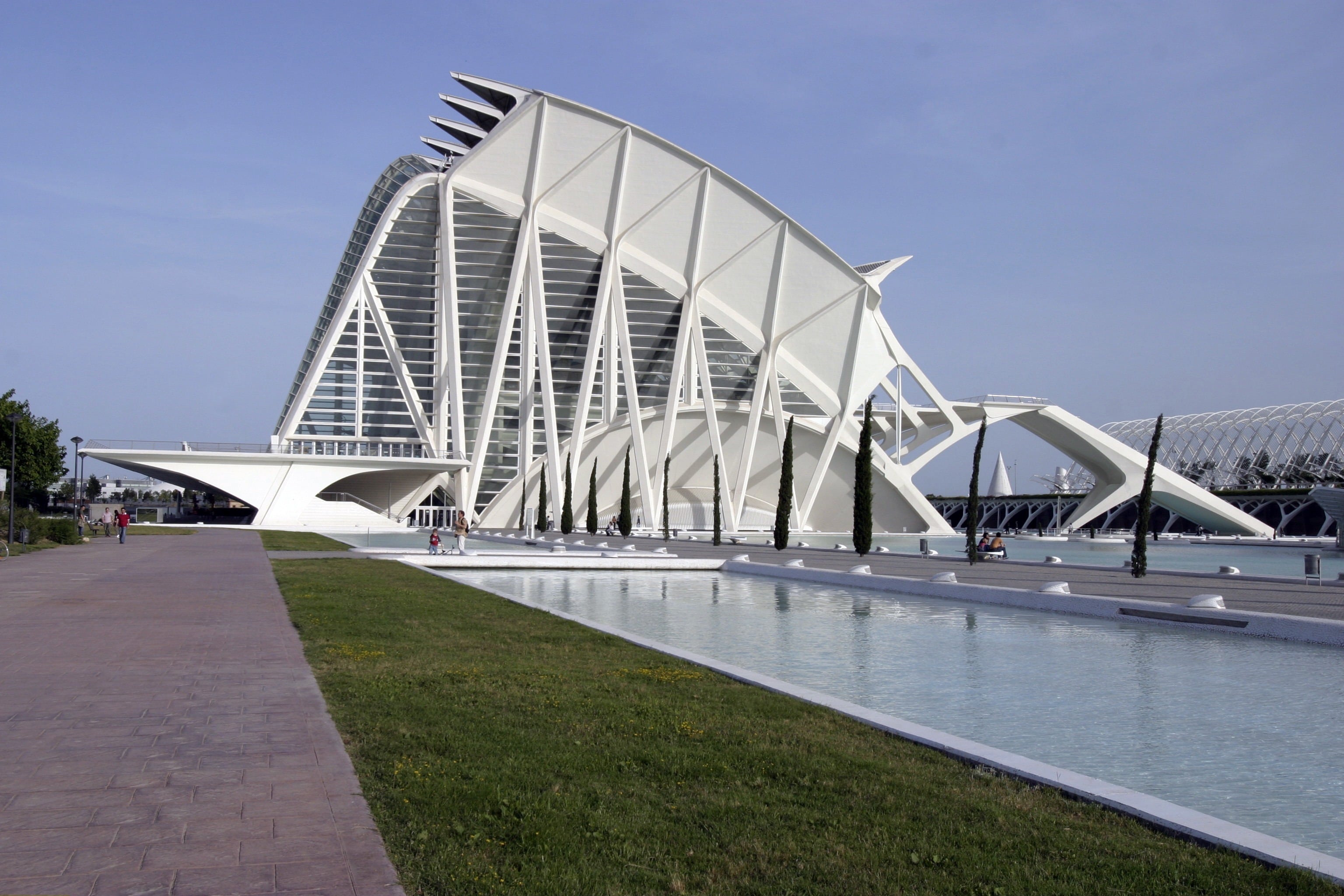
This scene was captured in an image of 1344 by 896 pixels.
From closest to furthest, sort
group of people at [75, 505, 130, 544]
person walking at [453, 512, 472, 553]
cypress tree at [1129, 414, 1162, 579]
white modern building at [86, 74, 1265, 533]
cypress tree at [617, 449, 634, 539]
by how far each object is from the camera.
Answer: cypress tree at [1129, 414, 1162, 579]
person walking at [453, 512, 472, 553]
group of people at [75, 505, 130, 544]
cypress tree at [617, 449, 634, 539]
white modern building at [86, 74, 1265, 533]

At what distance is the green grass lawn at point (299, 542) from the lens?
30.0m

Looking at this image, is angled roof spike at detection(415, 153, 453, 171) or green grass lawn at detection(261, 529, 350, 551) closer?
green grass lawn at detection(261, 529, 350, 551)

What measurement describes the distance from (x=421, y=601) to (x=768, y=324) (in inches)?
1691

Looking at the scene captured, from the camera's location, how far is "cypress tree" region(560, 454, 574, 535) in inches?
1823

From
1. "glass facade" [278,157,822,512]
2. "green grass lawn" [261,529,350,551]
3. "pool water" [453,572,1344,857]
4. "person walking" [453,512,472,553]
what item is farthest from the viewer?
"glass facade" [278,157,822,512]

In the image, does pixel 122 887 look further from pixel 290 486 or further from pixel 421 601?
pixel 290 486

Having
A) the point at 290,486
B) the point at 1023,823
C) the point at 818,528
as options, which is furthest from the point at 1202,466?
the point at 1023,823

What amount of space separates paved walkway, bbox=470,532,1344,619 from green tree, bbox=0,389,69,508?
39764 mm

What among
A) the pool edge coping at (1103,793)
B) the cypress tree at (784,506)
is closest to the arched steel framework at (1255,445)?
the cypress tree at (784,506)

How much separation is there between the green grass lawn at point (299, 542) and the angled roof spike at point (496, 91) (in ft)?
75.6

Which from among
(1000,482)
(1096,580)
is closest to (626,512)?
(1096,580)

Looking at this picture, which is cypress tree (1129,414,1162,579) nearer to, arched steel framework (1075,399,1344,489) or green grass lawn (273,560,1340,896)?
green grass lawn (273,560,1340,896)

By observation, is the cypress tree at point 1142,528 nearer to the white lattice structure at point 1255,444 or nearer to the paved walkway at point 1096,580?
the paved walkway at point 1096,580

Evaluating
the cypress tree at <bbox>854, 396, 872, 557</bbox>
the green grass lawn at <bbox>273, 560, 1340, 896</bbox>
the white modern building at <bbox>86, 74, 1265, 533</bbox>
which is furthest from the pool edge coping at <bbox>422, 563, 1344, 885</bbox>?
the white modern building at <bbox>86, 74, 1265, 533</bbox>
